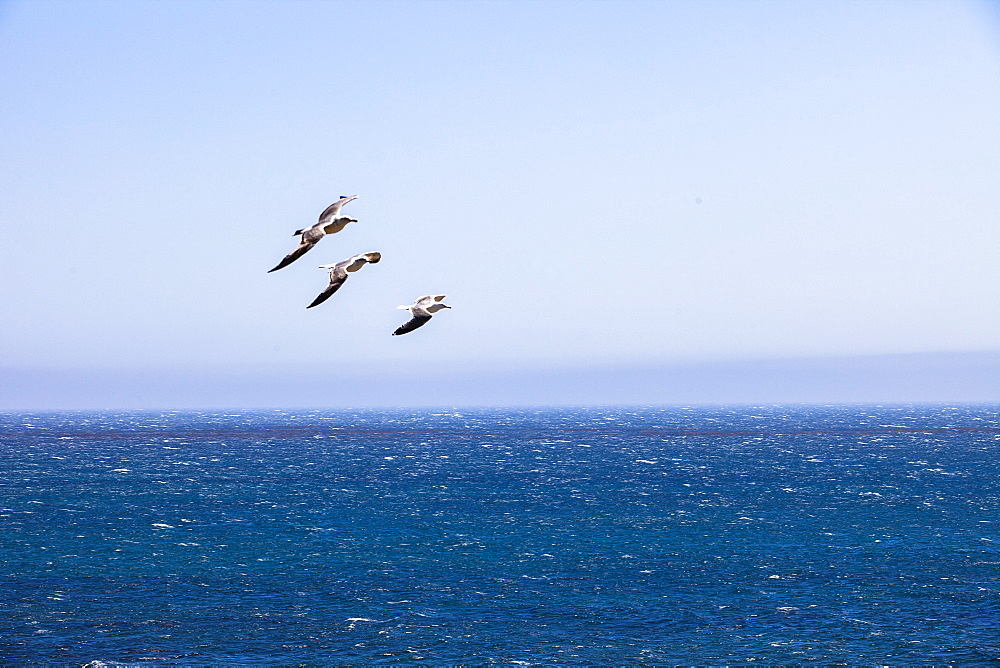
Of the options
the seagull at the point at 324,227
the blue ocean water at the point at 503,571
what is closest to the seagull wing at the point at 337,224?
the seagull at the point at 324,227

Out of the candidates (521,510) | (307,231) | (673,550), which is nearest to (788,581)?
(673,550)

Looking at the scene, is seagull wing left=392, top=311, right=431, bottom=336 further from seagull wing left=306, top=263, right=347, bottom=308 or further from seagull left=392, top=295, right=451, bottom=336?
seagull wing left=306, top=263, right=347, bottom=308

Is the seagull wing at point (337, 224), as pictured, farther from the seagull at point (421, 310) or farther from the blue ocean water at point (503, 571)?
the blue ocean water at point (503, 571)

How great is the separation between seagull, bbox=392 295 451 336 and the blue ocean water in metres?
32.0

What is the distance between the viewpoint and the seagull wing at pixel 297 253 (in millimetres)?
18266

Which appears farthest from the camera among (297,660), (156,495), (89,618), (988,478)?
(988,478)

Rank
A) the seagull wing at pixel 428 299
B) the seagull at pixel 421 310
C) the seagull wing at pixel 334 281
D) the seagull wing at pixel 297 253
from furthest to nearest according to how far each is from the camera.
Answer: the seagull wing at pixel 428 299 < the seagull at pixel 421 310 < the seagull wing at pixel 334 281 < the seagull wing at pixel 297 253

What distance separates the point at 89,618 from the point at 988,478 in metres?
119

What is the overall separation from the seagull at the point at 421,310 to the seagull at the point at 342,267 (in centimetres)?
131

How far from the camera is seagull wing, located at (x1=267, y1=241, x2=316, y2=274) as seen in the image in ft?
59.9

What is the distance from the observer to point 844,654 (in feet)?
164

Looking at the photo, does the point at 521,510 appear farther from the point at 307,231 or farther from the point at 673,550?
the point at 307,231

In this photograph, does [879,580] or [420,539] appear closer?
[879,580]

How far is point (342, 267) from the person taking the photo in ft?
68.6
